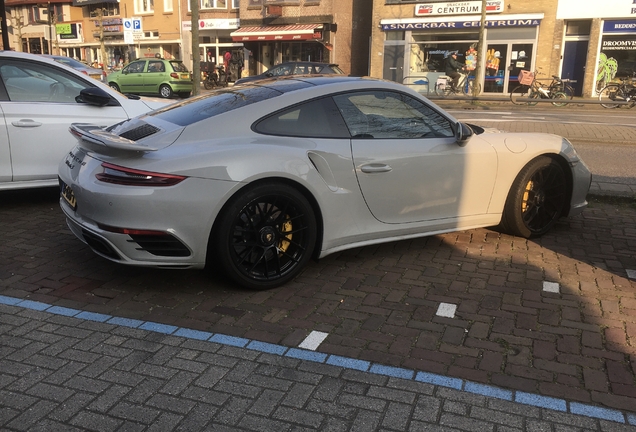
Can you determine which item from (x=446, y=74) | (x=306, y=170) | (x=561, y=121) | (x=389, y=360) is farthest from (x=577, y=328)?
(x=446, y=74)

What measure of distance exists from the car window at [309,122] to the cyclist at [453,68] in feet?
78.6

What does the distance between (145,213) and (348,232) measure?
4.89 feet

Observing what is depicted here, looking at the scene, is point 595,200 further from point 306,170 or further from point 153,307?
point 153,307

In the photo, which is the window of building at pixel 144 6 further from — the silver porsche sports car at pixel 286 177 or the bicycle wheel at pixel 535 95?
the silver porsche sports car at pixel 286 177

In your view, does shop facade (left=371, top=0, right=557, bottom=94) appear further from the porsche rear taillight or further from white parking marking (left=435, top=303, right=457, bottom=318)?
the porsche rear taillight

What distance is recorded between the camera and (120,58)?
44.2 meters

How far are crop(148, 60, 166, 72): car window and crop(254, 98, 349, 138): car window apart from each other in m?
22.6

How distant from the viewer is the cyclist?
89.0 feet

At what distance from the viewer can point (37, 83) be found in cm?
610

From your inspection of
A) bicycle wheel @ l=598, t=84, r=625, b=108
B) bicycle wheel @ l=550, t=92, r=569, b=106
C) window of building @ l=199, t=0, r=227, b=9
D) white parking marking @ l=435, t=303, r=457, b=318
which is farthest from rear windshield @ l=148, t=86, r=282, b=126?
window of building @ l=199, t=0, r=227, b=9

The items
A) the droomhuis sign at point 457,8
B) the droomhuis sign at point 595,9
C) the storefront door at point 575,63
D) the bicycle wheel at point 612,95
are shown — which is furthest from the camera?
the droomhuis sign at point 457,8

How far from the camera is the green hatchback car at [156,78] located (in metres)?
25.4

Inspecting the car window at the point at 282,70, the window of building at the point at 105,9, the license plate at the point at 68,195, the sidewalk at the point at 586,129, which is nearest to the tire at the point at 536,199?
the sidewalk at the point at 586,129

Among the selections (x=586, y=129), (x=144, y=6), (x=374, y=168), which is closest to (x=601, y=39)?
(x=586, y=129)
